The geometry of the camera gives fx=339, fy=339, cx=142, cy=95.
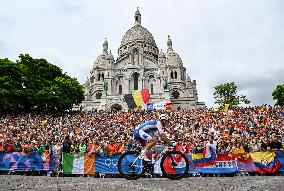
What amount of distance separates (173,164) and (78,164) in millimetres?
7163

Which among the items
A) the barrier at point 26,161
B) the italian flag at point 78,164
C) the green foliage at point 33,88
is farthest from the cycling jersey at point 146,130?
the green foliage at point 33,88

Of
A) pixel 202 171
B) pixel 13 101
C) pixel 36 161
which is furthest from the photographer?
pixel 13 101

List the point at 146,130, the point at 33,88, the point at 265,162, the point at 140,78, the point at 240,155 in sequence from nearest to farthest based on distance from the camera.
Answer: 1. the point at 146,130
2. the point at 265,162
3. the point at 240,155
4. the point at 33,88
5. the point at 140,78

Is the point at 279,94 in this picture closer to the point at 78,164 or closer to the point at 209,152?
the point at 209,152

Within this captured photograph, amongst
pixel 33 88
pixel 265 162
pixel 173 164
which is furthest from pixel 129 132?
pixel 33 88

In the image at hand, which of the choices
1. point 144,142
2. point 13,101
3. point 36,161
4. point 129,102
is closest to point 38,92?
point 13,101

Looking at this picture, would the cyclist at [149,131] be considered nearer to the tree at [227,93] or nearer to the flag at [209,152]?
the flag at [209,152]

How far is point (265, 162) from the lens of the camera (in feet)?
52.4

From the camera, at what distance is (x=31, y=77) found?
54094 millimetres

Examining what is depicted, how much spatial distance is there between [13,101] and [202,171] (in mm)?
38734

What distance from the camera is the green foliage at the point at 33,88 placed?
48438 mm

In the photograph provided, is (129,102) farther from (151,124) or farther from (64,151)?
(151,124)

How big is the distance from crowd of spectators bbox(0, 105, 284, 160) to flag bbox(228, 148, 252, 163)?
588 millimetres

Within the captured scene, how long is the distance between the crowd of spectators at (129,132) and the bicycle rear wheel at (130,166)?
19.6 ft
